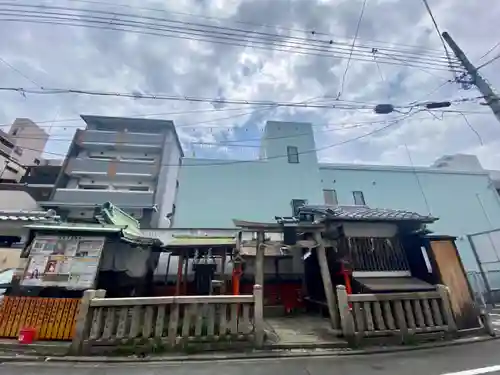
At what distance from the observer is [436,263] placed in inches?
318

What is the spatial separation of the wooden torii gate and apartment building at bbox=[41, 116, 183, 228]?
13250 mm

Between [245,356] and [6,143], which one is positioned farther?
[6,143]

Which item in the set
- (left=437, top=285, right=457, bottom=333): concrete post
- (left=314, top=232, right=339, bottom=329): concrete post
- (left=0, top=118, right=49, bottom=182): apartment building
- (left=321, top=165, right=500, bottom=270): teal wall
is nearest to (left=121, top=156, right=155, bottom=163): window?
(left=0, top=118, right=49, bottom=182): apartment building

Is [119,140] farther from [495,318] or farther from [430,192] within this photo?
[495,318]

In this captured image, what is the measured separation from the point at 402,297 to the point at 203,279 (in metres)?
8.80

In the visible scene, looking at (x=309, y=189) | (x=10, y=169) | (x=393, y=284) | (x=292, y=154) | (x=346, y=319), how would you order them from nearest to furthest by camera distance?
1. (x=346, y=319)
2. (x=393, y=284)
3. (x=309, y=189)
4. (x=292, y=154)
5. (x=10, y=169)

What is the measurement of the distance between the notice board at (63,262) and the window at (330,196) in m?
16.1

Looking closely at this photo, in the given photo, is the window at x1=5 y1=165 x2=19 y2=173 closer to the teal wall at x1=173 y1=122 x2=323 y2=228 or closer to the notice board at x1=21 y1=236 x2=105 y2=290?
the teal wall at x1=173 y1=122 x2=323 y2=228

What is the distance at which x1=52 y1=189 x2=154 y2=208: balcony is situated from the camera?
21078mm

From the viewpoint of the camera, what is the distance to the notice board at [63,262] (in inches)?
299

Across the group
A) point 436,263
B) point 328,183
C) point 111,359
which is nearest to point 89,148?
point 328,183

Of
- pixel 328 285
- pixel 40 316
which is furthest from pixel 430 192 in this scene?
pixel 40 316

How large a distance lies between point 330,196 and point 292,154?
4679mm

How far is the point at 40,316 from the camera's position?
6.77 meters
